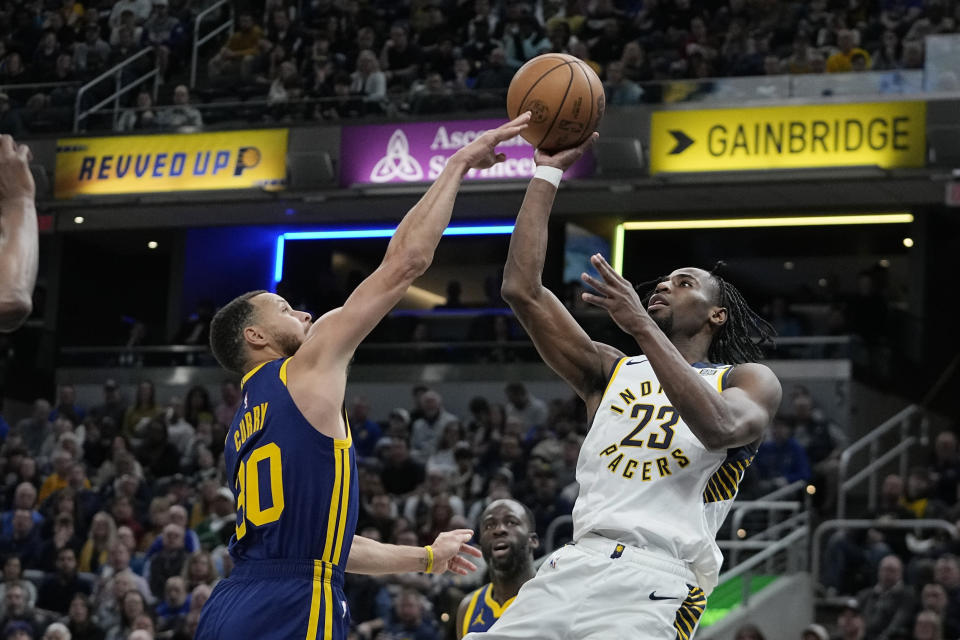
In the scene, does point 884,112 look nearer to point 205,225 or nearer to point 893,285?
point 893,285

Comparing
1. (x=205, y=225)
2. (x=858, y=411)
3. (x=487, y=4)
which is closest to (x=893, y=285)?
(x=858, y=411)

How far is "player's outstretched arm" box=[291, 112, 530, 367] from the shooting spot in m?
4.69

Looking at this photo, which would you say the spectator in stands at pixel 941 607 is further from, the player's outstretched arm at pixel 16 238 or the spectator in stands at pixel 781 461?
the player's outstretched arm at pixel 16 238

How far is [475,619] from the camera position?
7.38 meters

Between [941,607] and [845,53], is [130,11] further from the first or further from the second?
[941,607]

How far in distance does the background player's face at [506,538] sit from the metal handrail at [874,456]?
23.5ft

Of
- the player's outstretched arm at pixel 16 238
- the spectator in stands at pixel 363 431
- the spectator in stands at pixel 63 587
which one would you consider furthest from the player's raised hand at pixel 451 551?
the spectator in stands at pixel 363 431

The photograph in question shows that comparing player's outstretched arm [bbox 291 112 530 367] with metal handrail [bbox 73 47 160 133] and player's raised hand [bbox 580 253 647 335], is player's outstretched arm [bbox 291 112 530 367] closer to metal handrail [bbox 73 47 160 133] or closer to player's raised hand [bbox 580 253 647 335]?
player's raised hand [bbox 580 253 647 335]

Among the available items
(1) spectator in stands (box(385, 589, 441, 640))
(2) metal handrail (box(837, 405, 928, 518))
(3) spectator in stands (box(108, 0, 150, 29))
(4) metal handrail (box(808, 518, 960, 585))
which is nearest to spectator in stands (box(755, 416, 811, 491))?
(2) metal handrail (box(837, 405, 928, 518))

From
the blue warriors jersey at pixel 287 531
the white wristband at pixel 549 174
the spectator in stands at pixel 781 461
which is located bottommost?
the spectator in stands at pixel 781 461

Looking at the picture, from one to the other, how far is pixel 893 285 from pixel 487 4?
654 cm

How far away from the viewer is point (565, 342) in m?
5.31

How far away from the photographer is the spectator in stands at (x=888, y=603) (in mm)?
10859

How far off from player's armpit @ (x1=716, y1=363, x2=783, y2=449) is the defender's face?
0.34 metres
